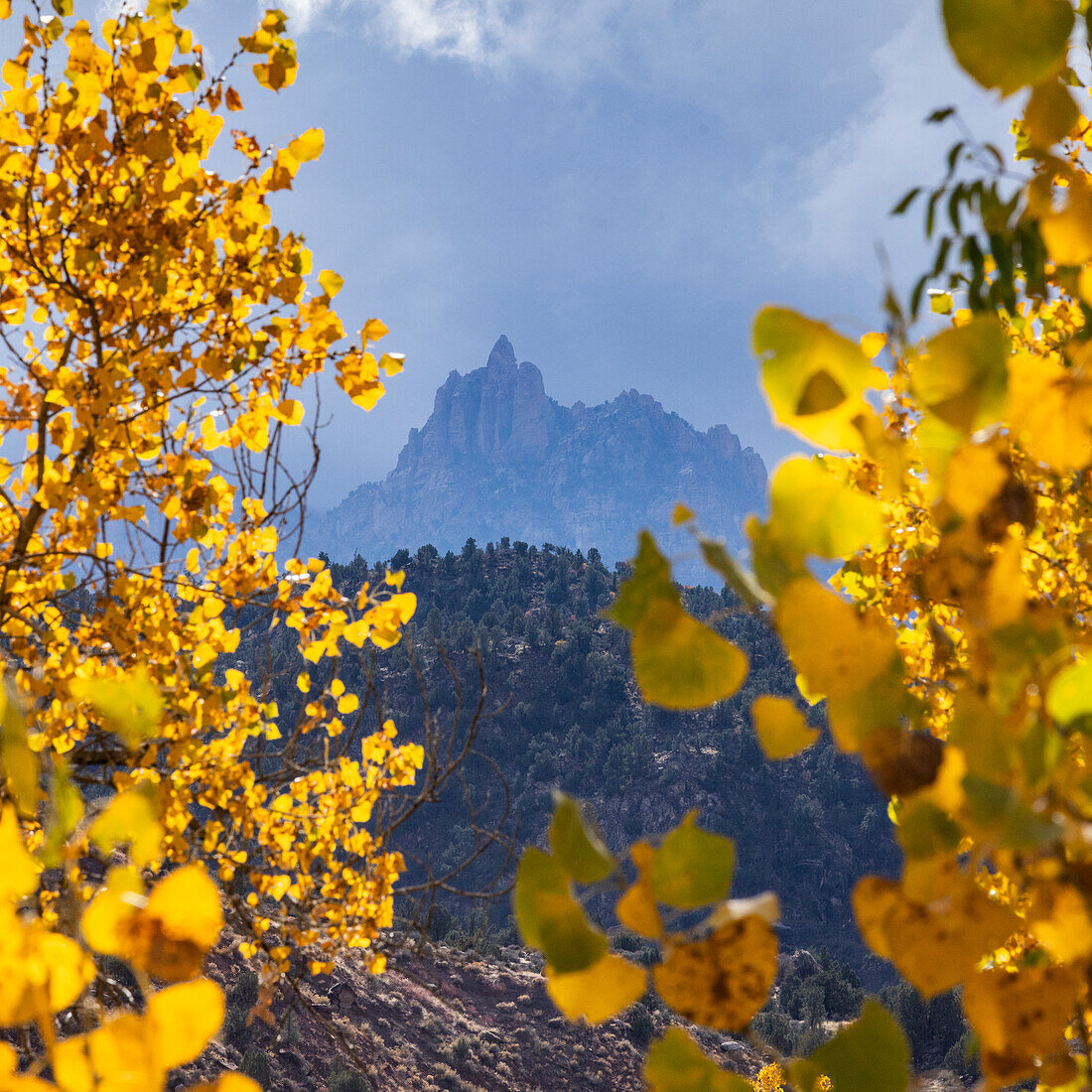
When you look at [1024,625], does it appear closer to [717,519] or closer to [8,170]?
[8,170]

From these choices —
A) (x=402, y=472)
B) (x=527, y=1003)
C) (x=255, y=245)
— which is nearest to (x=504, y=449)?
(x=402, y=472)

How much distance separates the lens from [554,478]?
414 feet

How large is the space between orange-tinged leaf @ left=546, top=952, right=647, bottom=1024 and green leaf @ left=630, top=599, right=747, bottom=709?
0.13 meters

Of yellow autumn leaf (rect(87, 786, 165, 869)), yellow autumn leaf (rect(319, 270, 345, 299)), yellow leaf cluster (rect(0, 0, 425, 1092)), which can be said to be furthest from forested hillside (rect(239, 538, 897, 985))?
yellow autumn leaf (rect(87, 786, 165, 869))

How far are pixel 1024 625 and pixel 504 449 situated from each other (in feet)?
403

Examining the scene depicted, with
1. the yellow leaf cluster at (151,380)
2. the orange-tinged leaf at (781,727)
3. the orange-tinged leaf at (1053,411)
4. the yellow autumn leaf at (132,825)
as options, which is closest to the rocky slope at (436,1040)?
the yellow leaf cluster at (151,380)

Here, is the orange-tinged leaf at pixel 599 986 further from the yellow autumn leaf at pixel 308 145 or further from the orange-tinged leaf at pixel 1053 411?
the yellow autumn leaf at pixel 308 145

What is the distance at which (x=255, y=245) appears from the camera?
2035mm

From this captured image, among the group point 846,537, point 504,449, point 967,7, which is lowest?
point 846,537

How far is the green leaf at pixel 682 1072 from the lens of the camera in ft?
1.25

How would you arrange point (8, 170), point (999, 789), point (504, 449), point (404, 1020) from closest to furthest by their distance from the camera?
point (999, 789) → point (8, 170) → point (404, 1020) → point (504, 449)

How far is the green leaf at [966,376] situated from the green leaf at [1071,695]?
0.12m

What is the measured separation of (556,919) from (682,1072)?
0.10 metres

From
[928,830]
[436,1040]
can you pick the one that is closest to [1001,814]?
[928,830]
